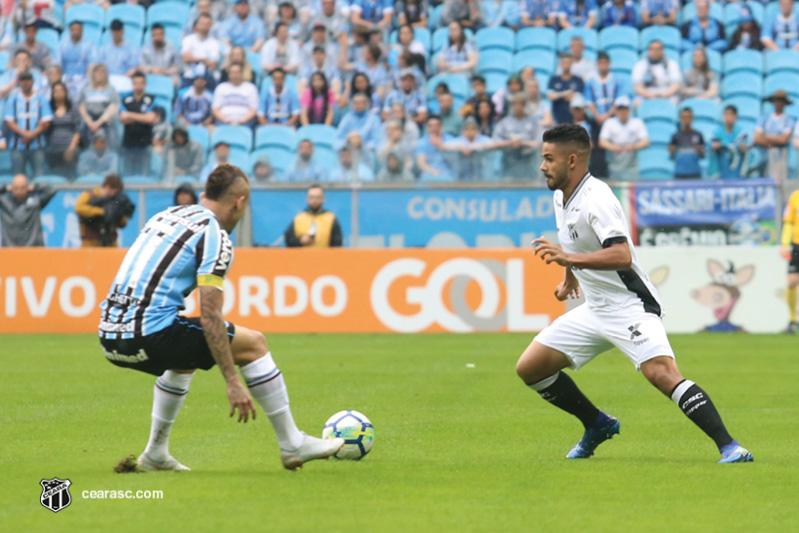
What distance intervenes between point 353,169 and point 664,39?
780cm

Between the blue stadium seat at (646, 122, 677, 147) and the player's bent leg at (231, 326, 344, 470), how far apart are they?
15.0 metres

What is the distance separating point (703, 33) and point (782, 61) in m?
1.56

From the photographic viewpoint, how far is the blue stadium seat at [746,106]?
2166 cm

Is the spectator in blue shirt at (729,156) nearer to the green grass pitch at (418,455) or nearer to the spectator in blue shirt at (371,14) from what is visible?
the green grass pitch at (418,455)

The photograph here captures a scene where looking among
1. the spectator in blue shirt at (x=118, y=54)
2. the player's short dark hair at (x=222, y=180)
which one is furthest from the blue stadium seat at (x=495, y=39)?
the player's short dark hair at (x=222, y=180)

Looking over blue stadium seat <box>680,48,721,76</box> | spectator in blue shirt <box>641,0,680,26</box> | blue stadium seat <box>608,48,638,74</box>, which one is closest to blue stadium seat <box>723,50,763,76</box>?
blue stadium seat <box>680,48,721,76</box>

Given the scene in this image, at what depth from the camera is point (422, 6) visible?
75.7 feet

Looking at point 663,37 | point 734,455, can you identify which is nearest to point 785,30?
point 663,37

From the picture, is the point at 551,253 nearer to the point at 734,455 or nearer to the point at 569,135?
the point at 569,135

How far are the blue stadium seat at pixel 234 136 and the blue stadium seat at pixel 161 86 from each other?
1930mm

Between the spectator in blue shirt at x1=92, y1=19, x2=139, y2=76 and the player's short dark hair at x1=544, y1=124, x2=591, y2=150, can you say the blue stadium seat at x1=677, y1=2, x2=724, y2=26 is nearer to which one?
the spectator in blue shirt at x1=92, y1=19, x2=139, y2=76

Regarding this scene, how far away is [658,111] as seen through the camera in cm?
2088

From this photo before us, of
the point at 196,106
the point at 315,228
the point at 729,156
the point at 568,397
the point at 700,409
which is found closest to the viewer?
the point at 700,409

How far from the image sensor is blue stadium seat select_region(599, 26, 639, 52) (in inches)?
890
